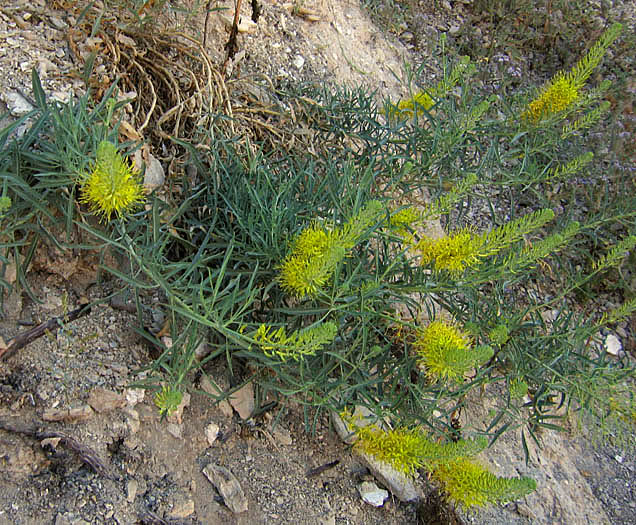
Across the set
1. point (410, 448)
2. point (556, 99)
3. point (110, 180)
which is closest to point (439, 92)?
point (556, 99)

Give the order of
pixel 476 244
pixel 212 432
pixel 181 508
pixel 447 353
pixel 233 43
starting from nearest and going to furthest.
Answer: pixel 447 353
pixel 476 244
pixel 181 508
pixel 212 432
pixel 233 43

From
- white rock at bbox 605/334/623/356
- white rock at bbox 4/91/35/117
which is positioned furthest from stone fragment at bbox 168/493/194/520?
white rock at bbox 605/334/623/356

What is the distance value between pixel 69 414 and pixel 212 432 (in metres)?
0.44

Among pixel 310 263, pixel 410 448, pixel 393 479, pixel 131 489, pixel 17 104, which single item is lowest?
pixel 131 489

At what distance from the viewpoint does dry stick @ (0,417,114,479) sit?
1.54 metres

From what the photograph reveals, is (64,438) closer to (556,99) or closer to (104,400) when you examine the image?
(104,400)

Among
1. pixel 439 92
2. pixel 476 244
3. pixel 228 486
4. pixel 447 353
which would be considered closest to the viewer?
pixel 447 353

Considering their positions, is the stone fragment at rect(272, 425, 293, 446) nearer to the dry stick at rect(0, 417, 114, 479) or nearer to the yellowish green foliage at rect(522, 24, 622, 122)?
the dry stick at rect(0, 417, 114, 479)

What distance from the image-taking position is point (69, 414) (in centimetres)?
162

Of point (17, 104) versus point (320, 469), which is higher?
point (17, 104)

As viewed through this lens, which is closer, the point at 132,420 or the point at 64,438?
the point at 64,438

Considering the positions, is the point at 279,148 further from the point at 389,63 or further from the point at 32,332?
the point at 389,63

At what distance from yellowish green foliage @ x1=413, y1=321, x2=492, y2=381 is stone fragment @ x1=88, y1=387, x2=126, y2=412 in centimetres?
89

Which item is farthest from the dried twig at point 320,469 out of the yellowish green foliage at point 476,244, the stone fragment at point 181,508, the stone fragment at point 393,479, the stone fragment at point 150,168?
the stone fragment at point 150,168
